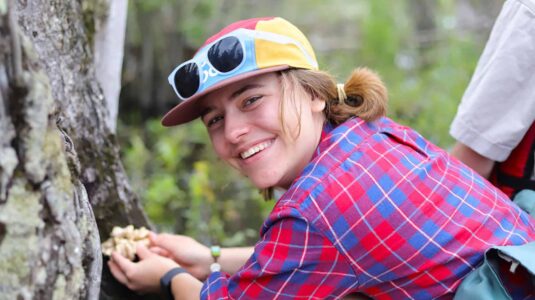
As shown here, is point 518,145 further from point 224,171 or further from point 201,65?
point 224,171

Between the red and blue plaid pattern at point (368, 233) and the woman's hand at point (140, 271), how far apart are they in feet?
1.25

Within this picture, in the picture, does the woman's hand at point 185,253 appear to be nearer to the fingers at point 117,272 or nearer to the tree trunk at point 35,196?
the fingers at point 117,272

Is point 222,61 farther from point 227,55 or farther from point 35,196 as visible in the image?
point 35,196

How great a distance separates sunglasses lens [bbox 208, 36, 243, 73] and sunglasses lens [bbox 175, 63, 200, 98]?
8cm

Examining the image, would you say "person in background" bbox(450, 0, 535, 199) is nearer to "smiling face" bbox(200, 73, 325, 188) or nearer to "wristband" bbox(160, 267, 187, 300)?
"smiling face" bbox(200, 73, 325, 188)

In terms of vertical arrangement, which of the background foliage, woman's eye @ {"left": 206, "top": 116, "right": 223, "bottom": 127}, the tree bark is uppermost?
the tree bark

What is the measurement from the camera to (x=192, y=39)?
6.39 metres

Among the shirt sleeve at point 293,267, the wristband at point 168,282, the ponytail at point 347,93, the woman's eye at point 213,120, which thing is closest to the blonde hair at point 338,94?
the ponytail at point 347,93

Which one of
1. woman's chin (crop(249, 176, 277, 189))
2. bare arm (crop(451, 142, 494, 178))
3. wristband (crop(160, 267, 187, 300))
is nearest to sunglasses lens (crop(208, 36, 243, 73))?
woman's chin (crop(249, 176, 277, 189))

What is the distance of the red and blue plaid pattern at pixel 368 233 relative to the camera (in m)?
2.00

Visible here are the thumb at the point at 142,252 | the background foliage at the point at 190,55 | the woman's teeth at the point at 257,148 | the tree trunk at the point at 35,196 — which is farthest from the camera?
the background foliage at the point at 190,55

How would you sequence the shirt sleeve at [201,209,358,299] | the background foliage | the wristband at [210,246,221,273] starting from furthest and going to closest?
the background foliage < the wristband at [210,246,221,273] < the shirt sleeve at [201,209,358,299]

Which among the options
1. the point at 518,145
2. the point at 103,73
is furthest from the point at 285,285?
the point at 103,73

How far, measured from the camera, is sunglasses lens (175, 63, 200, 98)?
2195 millimetres
